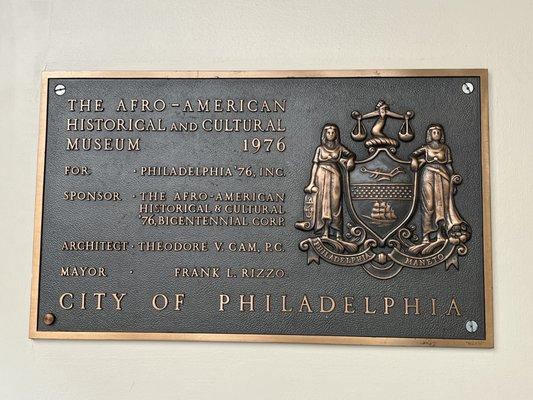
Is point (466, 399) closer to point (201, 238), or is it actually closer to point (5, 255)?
point (201, 238)

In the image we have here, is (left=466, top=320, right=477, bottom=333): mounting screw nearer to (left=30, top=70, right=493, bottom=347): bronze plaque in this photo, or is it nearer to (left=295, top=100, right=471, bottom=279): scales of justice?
(left=30, top=70, right=493, bottom=347): bronze plaque

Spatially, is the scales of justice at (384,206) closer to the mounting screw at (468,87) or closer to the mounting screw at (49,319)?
the mounting screw at (468,87)

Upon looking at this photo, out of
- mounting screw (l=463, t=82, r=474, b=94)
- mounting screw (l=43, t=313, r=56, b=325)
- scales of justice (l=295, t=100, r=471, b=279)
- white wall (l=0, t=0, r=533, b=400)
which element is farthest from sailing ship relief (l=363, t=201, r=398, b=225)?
mounting screw (l=43, t=313, r=56, b=325)

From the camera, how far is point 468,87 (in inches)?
100

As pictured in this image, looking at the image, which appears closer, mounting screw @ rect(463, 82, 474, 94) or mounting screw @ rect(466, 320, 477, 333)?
mounting screw @ rect(466, 320, 477, 333)

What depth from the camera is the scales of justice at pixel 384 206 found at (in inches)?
97.4

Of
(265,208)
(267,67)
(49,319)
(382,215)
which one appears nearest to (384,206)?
(382,215)

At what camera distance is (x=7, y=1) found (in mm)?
2715

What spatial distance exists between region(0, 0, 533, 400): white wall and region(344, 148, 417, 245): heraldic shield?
0.37m

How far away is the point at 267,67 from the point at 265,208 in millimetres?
610

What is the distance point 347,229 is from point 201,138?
2.38 feet

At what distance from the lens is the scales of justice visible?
2.47 meters

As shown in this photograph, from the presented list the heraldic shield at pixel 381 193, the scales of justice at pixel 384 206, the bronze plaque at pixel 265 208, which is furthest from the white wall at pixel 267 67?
the heraldic shield at pixel 381 193

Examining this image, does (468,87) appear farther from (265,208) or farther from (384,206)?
(265,208)
